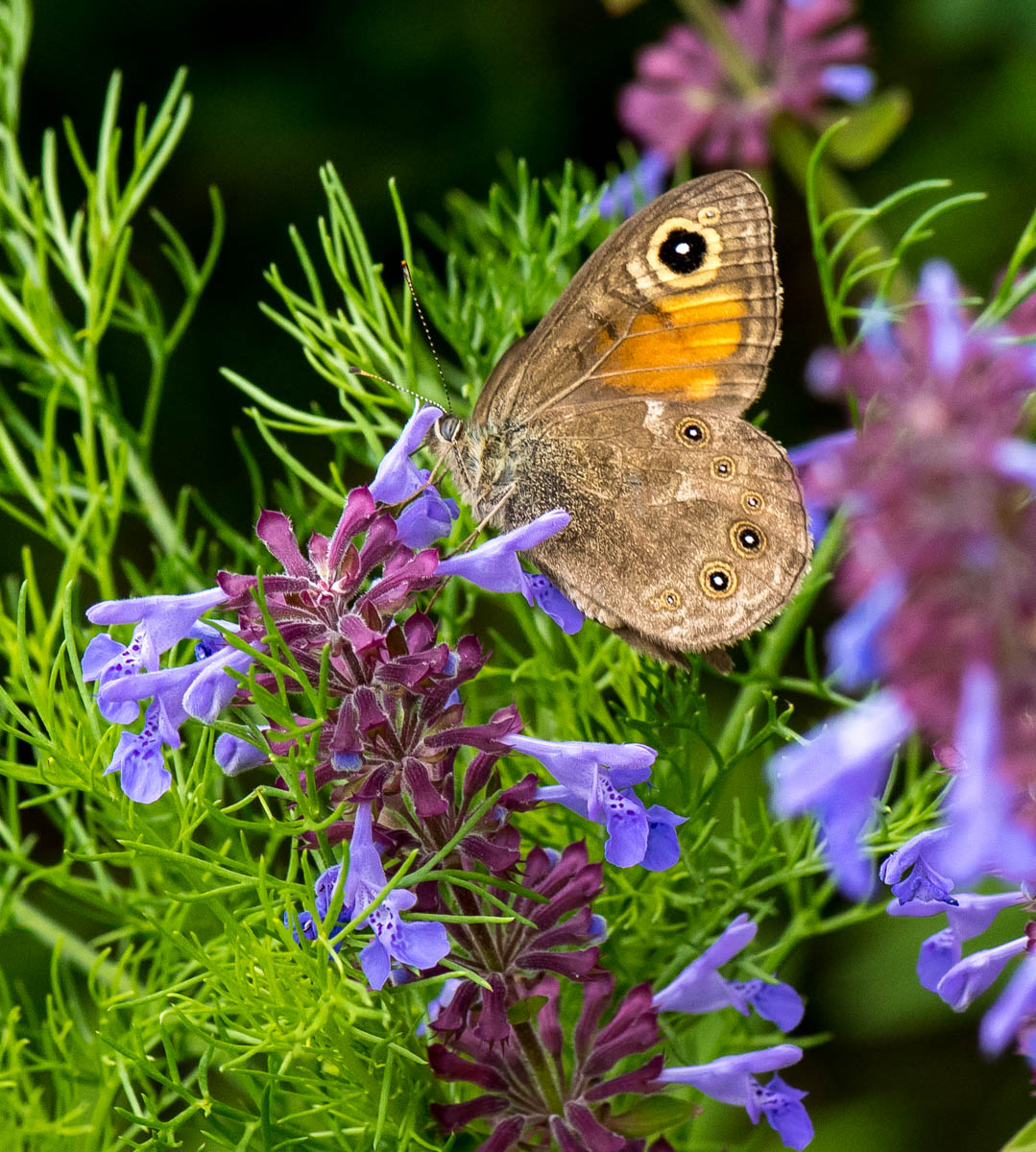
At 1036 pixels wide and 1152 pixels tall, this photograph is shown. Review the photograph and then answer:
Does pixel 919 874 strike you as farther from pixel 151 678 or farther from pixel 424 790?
pixel 151 678

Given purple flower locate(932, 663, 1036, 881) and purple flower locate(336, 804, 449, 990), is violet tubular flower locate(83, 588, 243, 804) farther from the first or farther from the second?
purple flower locate(932, 663, 1036, 881)

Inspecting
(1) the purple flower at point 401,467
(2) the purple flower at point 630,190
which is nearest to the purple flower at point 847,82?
(2) the purple flower at point 630,190

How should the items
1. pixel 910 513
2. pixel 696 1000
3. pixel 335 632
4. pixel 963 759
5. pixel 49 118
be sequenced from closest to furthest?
pixel 910 513, pixel 963 759, pixel 335 632, pixel 696 1000, pixel 49 118

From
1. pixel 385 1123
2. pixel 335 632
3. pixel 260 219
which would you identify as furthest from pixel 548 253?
pixel 260 219

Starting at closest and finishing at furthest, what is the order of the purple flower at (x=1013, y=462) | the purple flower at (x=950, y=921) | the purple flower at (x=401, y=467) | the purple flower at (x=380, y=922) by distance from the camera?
1. the purple flower at (x=1013, y=462)
2. the purple flower at (x=380, y=922)
3. the purple flower at (x=950, y=921)
4. the purple flower at (x=401, y=467)

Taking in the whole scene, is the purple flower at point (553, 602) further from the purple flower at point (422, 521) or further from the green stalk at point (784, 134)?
the green stalk at point (784, 134)

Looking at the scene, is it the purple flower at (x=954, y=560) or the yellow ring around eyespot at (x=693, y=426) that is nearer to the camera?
the purple flower at (x=954, y=560)

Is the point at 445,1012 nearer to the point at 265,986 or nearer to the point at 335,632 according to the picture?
the point at 265,986
